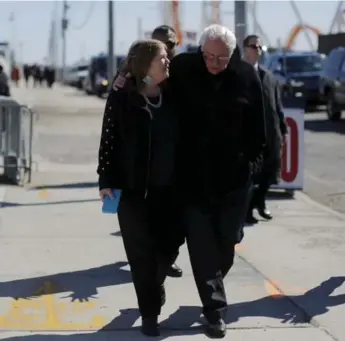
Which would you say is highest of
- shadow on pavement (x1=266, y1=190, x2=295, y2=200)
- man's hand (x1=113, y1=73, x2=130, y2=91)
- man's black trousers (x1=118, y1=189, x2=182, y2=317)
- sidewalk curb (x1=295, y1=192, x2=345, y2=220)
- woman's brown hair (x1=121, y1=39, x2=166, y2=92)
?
woman's brown hair (x1=121, y1=39, x2=166, y2=92)

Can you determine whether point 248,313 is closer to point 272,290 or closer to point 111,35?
point 272,290

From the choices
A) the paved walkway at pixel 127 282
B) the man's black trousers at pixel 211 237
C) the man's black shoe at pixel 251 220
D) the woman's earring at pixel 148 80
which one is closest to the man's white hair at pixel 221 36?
the woman's earring at pixel 148 80

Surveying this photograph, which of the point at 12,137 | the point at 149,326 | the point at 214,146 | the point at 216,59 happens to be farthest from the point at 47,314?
the point at 12,137

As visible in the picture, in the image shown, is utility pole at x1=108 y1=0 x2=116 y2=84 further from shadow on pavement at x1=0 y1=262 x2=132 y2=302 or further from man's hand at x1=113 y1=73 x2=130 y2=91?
man's hand at x1=113 y1=73 x2=130 y2=91

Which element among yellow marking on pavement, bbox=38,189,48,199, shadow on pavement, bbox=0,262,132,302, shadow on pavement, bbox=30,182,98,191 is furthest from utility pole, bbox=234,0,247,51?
shadow on pavement, bbox=0,262,132,302

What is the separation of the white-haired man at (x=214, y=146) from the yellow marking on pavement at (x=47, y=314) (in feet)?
2.70

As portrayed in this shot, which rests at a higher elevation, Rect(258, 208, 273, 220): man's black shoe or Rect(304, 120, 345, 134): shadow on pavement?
Rect(258, 208, 273, 220): man's black shoe

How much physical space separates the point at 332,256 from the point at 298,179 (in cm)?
353

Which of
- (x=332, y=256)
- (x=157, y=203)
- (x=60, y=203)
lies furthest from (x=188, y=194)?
(x=60, y=203)

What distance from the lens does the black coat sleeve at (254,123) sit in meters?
5.68

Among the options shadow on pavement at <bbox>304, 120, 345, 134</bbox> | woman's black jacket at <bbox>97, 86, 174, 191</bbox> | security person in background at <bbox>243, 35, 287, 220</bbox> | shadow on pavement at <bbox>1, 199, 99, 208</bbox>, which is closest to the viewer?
woman's black jacket at <bbox>97, 86, 174, 191</bbox>

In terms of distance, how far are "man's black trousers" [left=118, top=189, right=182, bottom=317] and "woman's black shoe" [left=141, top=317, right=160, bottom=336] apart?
0.03 metres

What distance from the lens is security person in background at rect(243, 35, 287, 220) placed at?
335 inches

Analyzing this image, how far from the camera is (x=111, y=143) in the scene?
5.53 metres
